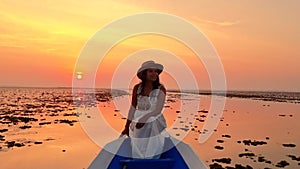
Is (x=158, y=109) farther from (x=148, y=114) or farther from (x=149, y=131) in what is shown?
(x=149, y=131)

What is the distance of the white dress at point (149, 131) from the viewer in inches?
215

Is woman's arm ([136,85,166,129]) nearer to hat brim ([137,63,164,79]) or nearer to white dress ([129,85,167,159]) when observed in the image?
white dress ([129,85,167,159])

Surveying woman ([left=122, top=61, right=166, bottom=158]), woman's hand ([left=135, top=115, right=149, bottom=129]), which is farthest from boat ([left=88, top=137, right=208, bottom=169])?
woman's hand ([left=135, top=115, right=149, bottom=129])

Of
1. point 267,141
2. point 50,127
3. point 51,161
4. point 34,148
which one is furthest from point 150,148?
point 50,127

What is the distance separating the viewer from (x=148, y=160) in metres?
4.66

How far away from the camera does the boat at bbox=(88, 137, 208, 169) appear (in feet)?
15.3

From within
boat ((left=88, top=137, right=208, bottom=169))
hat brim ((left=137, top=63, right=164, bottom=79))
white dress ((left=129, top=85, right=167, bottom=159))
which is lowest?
boat ((left=88, top=137, right=208, bottom=169))

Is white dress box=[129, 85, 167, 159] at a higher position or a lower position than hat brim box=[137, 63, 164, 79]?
lower

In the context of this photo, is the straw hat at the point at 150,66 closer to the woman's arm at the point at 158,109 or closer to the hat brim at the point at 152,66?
the hat brim at the point at 152,66

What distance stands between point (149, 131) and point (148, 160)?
901mm

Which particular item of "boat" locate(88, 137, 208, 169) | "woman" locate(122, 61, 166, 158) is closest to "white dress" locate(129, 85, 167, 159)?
"woman" locate(122, 61, 166, 158)

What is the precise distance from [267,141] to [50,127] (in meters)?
15.2

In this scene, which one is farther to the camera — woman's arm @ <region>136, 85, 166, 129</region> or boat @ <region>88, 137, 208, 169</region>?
woman's arm @ <region>136, 85, 166, 129</region>

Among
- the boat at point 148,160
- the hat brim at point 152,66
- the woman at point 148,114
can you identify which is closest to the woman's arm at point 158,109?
the woman at point 148,114
